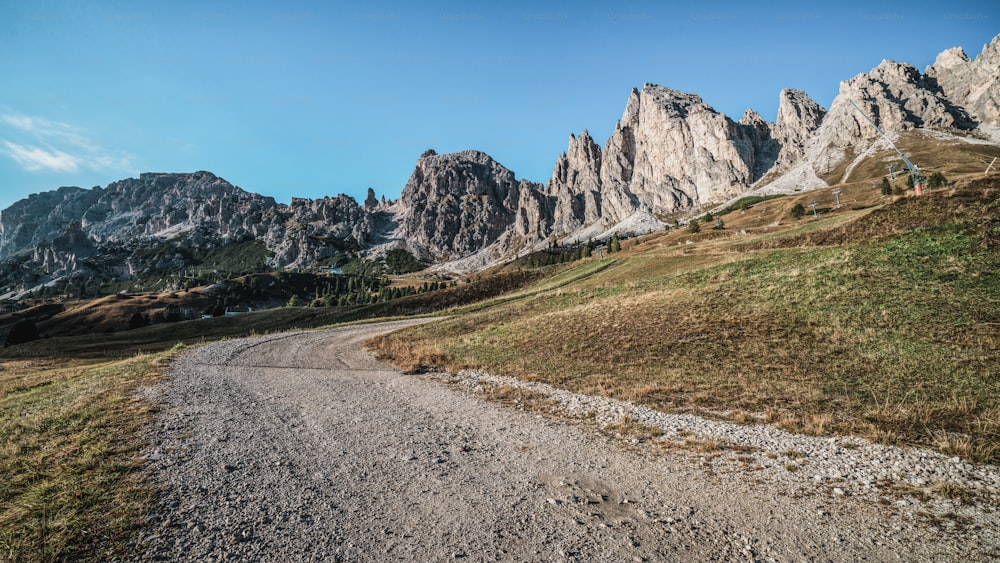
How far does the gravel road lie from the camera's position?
6.60 meters

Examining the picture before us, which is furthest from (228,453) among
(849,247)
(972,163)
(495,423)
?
(972,163)

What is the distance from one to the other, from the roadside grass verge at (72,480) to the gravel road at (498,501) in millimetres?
516

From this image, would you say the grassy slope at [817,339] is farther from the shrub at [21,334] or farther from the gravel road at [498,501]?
the shrub at [21,334]

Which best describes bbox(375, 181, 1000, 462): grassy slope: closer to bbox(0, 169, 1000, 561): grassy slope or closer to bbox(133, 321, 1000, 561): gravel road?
bbox(0, 169, 1000, 561): grassy slope

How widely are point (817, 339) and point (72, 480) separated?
90.0 feet

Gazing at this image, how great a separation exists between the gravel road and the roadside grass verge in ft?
1.69

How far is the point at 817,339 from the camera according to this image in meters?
20.2

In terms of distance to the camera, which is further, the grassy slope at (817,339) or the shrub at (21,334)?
the shrub at (21,334)

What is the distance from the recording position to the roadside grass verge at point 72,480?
6266 millimetres

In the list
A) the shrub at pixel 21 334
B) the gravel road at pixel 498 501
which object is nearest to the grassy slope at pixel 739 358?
the gravel road at pixel 498 501

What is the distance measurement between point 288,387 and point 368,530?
14.7m

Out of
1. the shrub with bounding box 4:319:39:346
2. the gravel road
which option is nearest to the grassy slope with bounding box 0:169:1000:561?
the gravel road

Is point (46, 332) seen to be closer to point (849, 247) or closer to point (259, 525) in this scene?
point (259, 525)

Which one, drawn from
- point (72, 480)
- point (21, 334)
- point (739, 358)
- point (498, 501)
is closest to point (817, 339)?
point (739, 358)
